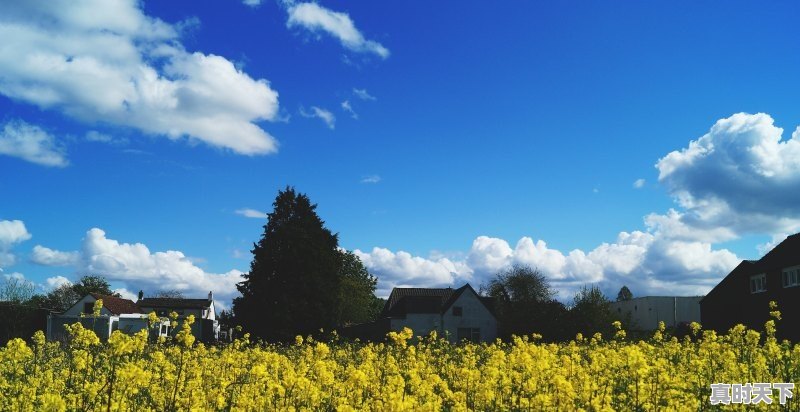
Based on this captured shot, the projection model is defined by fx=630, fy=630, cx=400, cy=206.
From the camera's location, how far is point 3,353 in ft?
27.8

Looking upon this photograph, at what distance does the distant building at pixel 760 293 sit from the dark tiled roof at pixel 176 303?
69074 millimetres

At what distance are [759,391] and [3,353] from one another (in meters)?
10.1

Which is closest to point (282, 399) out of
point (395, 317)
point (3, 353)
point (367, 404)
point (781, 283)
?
point (367, 404)

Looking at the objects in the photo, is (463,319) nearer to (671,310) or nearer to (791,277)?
(671,310)

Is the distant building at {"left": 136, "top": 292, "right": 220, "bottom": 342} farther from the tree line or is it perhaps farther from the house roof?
the house roof

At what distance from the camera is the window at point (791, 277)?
40172 millimetres

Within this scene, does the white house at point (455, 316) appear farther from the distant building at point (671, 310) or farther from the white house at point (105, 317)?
the white house at point (105, 317)

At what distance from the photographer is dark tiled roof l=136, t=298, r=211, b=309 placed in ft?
300

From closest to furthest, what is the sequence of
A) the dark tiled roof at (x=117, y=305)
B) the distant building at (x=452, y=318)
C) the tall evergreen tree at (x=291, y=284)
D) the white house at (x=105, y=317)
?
1. the tall evergreen tree at (x=291, y=284)
2. the distant building at (x=452, y=318)
3. the white house at (x=105, y=317)
4. the dark tiled roof at (x=117, y=305)

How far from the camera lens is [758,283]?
149 feet

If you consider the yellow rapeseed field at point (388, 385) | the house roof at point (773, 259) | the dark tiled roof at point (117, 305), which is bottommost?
the yellow rapeseed field at point (388, 385)

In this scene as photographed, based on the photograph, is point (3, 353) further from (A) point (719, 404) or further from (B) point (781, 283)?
(B) point (781, 283)

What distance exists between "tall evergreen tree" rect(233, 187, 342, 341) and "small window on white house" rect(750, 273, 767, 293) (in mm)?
30277

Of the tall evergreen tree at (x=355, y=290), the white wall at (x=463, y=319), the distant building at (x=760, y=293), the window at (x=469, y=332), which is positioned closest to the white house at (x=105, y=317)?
the tall evergreen tree at (x=355, y=290)
